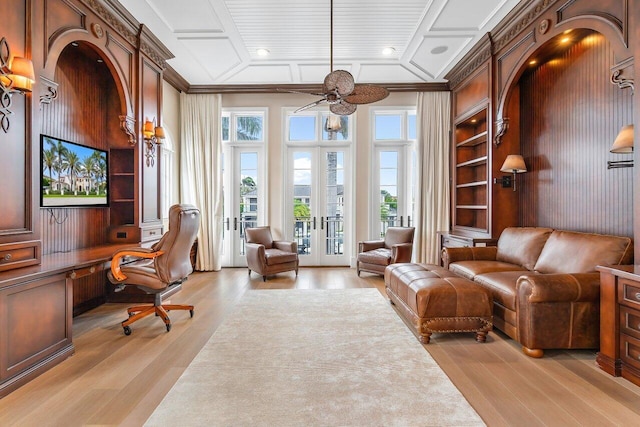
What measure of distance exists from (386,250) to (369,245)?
0.30 meters

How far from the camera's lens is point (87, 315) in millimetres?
3793

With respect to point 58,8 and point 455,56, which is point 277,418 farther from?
point 455,56

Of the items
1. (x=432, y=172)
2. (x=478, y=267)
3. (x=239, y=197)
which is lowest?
(x=478, y=267)

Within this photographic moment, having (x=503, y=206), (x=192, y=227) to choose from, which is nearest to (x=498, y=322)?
(x=503, y=206)

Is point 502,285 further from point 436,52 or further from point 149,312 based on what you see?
point 436,52

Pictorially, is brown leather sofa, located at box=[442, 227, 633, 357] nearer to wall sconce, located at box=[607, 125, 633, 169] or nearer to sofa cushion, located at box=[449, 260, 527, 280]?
sofa cushion, located at box=[449, 260, 527, 280]

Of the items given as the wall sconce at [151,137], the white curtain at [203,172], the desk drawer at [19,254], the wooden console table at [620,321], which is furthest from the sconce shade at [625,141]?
the white curtain at [203,172]

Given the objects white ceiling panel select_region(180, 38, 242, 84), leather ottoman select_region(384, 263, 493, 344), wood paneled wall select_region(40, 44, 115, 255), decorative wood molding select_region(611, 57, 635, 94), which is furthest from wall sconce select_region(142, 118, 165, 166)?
decorative wood molding select_region(611, 57, 635, 94)

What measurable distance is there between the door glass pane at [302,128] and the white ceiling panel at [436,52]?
2.17 metres

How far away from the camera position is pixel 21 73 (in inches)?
97.3

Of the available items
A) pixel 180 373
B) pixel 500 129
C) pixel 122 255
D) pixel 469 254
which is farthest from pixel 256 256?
pixel 500 129

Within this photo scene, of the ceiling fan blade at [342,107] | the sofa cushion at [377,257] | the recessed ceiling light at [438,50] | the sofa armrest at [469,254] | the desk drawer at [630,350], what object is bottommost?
the desk drawer at [630,350]

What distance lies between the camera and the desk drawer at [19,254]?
7.86 ft

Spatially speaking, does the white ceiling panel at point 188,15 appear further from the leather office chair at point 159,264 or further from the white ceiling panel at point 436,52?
the white ceiling panel at point 436,52
